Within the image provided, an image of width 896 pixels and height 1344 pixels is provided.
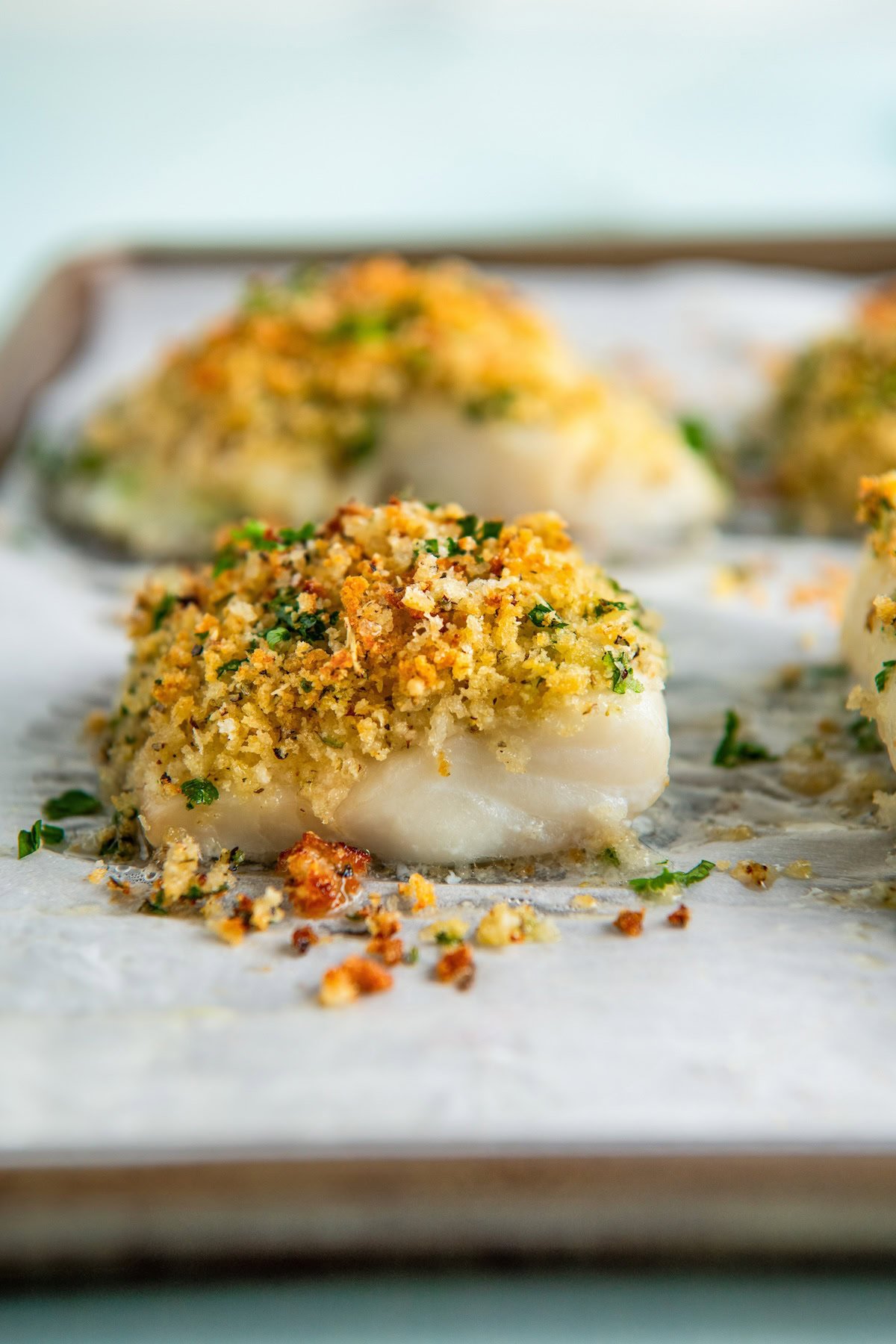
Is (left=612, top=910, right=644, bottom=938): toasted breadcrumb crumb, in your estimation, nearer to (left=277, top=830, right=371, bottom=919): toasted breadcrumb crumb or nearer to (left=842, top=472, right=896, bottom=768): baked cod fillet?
(left=277, top=830, right=371, bottom=919): toasted breadcrumb crumb

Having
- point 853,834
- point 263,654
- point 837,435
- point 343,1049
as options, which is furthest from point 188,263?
point 343,1049

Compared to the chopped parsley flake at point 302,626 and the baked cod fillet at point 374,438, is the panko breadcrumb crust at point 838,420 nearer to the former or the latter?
the baked cod fillet at point 374,438

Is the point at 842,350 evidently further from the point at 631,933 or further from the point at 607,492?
the point at 631,933

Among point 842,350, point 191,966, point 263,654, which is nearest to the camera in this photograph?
point 191,966

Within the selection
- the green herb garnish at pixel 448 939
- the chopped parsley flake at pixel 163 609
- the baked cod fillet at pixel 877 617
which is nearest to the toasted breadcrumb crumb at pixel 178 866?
the green herb garnish at pixel 448 939

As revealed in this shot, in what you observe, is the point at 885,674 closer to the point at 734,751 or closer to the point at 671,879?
the point at 734,751

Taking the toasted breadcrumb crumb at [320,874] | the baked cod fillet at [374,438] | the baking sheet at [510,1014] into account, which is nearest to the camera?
the baking sheet at [510,1014]

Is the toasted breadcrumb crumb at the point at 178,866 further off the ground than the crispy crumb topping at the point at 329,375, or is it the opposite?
the crispy crumb topping at the point at 329,375
